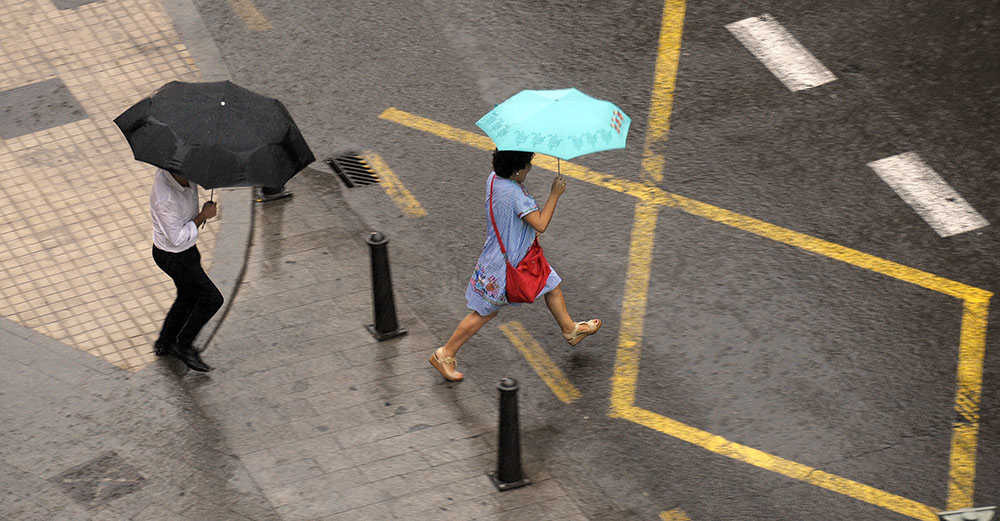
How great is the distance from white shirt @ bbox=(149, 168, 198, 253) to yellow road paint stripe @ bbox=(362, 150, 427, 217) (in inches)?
95.6

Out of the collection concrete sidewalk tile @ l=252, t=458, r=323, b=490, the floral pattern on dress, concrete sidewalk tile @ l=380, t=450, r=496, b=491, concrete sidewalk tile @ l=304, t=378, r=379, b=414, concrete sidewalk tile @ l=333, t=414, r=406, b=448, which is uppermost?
the floral pattern on dress

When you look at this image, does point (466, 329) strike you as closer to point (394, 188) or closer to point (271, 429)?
point (271, 429)

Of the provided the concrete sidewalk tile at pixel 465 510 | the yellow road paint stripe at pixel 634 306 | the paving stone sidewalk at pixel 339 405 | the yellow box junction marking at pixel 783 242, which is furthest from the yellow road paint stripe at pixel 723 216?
the concrete sidewalk tile at pixel 465 510

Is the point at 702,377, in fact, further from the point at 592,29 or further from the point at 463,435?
the point at 592,29

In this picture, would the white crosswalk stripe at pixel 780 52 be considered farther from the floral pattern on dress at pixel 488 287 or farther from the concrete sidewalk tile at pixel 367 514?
the concrete sidewalk tile at pixel 367 514

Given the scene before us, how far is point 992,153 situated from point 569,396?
4.40m

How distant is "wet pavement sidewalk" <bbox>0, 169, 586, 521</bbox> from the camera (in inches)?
293

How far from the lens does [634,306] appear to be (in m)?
8.91

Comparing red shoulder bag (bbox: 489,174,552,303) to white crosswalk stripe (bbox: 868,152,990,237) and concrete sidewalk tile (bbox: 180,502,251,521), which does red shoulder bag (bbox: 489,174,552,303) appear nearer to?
concrete sidewalk tile (bbox: 180,502,251,521)

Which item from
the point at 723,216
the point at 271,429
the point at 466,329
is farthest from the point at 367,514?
the point at 723,216

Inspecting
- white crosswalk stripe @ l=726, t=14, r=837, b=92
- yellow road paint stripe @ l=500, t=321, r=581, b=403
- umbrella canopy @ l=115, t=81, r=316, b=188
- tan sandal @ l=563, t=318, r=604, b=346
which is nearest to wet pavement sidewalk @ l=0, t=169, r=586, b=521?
yellow road paint stripe @ l=500, t=321, r=581, b=403

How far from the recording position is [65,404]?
321 inches

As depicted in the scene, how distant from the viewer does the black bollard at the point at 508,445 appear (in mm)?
7008

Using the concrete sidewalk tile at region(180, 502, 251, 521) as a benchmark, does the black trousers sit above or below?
above
